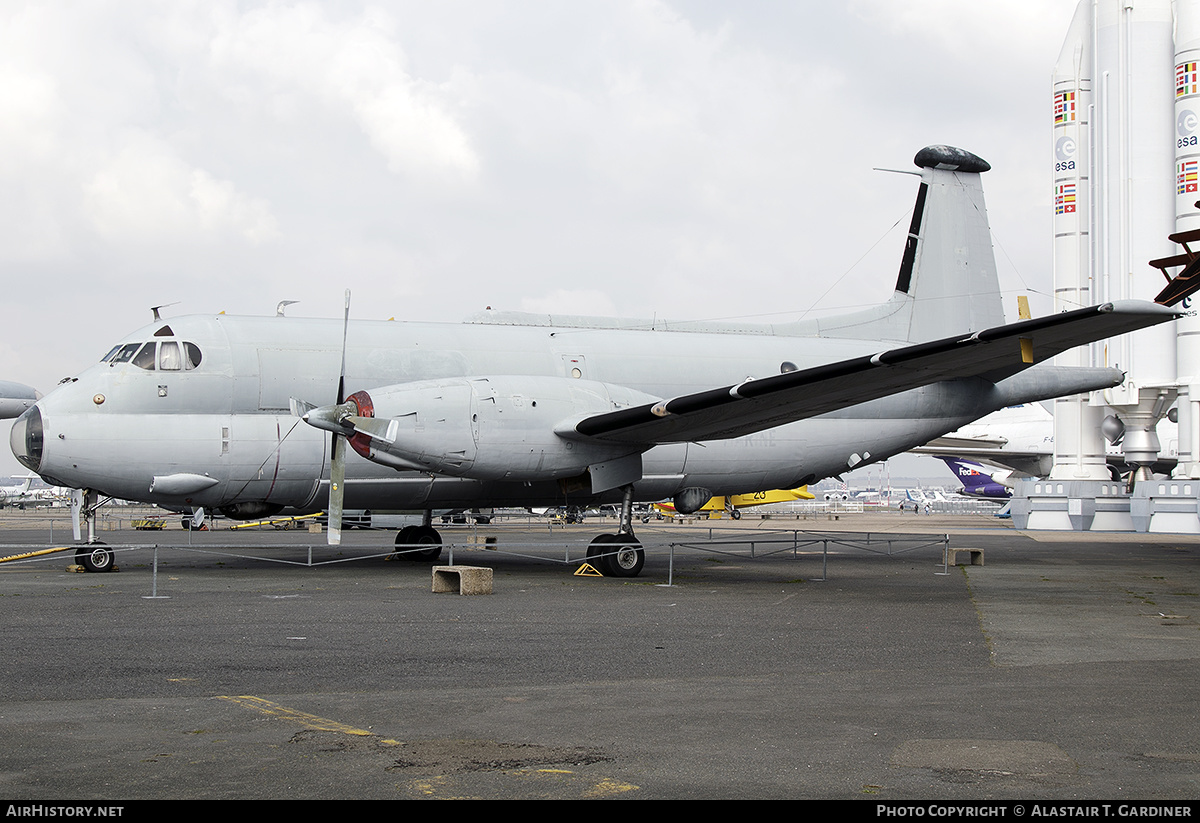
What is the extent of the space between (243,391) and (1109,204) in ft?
130

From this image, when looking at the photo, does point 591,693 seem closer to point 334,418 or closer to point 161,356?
point 334,418

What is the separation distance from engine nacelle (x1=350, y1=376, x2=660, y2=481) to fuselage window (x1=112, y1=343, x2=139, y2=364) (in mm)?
4504

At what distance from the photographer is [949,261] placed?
77.6 ft

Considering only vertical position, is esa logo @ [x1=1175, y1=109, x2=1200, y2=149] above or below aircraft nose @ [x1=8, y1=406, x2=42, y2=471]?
above

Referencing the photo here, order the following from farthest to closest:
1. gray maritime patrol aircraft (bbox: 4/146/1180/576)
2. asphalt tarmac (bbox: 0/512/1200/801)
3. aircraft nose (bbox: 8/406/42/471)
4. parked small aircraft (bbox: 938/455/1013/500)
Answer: parked small aircraft (bbox: 938/455/1013/500) < aircraft nose (bbox: 8/406/42/471) < gray maritime patrol aircraft (bbox: 4/146/1180/576) < asphalt tarmac (bbox: 0/512/1200/801)

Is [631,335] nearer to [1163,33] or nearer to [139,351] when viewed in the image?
[139,351]

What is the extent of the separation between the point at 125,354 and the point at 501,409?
21.8ft

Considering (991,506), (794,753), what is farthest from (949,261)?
(991,506)

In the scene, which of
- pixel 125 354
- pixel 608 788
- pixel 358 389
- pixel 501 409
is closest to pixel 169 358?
pixel 125 354

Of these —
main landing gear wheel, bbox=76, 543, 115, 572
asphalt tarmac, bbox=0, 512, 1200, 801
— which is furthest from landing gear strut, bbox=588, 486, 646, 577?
main landing gear wheel, bbox=76, 543, 115, 572

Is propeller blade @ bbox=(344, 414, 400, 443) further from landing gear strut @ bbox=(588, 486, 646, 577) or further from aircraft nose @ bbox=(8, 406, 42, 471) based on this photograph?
aircraft nose @ bbox=(8, 406, 42, 471)

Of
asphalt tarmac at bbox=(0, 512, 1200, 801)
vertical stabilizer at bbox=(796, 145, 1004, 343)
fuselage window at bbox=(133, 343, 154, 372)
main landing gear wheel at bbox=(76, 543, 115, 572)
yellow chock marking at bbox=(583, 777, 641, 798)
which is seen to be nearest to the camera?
yellow chock marking at bbox=(583, 777, 641, 798)

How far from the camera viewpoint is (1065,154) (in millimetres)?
48781

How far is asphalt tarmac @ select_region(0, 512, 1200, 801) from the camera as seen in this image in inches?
214
